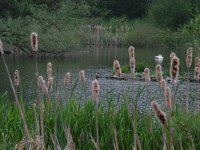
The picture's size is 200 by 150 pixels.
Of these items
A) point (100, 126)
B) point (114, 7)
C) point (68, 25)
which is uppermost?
point (100, 126)

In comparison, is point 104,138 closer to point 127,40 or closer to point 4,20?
point 4,20

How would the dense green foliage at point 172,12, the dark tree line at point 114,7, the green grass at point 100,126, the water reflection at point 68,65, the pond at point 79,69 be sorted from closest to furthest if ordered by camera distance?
the green grass at point 100,126
the pond at point 79,69
the water reflection at point 68,65
the dark tree line at point 114,7
the dense green foliage at point 172,12


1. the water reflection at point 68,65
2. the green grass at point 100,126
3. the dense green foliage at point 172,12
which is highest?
the green grass at point 100,126

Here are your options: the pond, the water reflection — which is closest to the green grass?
the pond

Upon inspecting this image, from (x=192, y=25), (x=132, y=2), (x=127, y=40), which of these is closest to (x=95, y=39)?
(x=127, y=40)

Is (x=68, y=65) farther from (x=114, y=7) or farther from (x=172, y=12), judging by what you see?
(x=114, y=7)

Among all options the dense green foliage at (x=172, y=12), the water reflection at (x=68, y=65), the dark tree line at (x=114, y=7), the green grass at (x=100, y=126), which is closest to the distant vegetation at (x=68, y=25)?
the dense green foliage at (x=172, y=12)

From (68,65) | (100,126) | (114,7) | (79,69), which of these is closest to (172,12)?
(68,65)

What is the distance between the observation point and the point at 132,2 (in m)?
51.7

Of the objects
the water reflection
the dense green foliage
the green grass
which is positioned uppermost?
the green grass

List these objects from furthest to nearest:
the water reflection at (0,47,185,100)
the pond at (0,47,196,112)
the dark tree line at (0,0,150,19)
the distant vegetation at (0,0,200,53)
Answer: the dark tree line at (0,0,150,19) → the distant vegetation at (0,0,200,53) → the water reflection at (0,47,185,100) → the pond at (0,47,196,112)

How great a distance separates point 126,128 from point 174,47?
2975 cm

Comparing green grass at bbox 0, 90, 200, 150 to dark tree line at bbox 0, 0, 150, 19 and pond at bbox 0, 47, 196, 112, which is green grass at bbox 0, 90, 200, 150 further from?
dark tree line at bbox 0, 0, 150, 19

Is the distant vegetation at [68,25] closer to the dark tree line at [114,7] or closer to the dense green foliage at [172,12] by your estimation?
the dense green foliage at [172,12]
